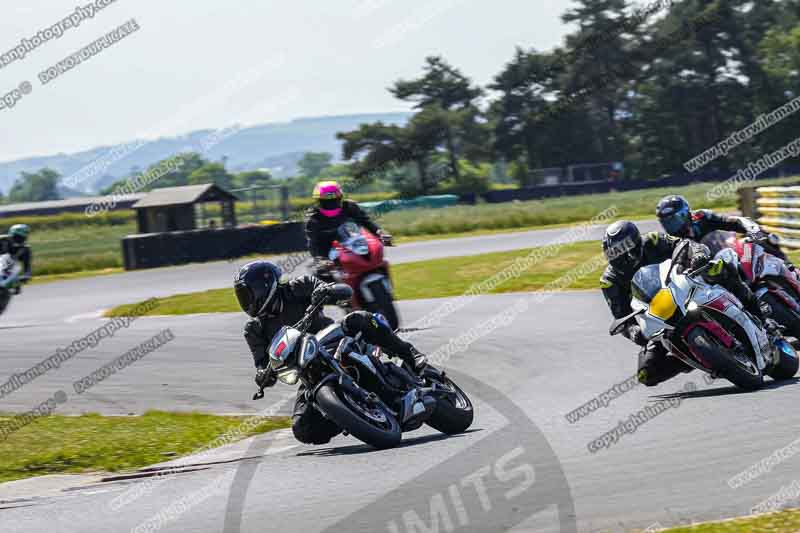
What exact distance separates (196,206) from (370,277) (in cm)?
2756

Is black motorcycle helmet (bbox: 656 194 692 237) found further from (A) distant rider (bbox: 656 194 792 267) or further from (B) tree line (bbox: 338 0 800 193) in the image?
(B) tree line (bbox: 338 0 800 193)

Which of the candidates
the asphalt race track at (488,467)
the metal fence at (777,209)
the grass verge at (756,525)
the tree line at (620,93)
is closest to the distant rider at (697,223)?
the asphalt race track at (488,467)

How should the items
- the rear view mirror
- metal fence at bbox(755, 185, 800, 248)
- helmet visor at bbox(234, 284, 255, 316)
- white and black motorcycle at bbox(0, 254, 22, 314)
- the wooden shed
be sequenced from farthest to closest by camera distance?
the wooden shed, metal fence at bbox(755, 185, 800, 248), white and black motorcycle at bbox(0, 254, 22, 314), the rear view mirror, helmet visor at bbox(234, 284, 255, 316)

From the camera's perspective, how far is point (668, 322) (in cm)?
867

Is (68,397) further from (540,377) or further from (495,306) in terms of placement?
(495,306)

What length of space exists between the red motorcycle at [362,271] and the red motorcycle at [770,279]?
12.5 ft

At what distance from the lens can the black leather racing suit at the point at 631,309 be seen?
29.7 feet

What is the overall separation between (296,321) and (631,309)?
284cm

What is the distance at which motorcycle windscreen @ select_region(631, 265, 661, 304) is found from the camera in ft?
29.2

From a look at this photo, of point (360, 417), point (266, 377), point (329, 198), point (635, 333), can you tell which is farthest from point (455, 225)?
point (360, 417)

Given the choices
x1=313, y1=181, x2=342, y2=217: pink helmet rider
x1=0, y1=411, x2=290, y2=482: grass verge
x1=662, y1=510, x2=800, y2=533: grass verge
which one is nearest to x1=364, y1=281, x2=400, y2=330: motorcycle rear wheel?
x1=313, y1=181, x2=342, y2=217: pink helmet rider

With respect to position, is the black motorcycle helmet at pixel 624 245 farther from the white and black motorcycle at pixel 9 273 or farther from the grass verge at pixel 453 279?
the white and black motorcycle at pixel 9 273

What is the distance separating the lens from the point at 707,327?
860cm

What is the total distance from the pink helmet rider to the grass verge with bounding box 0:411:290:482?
10.4 feet
